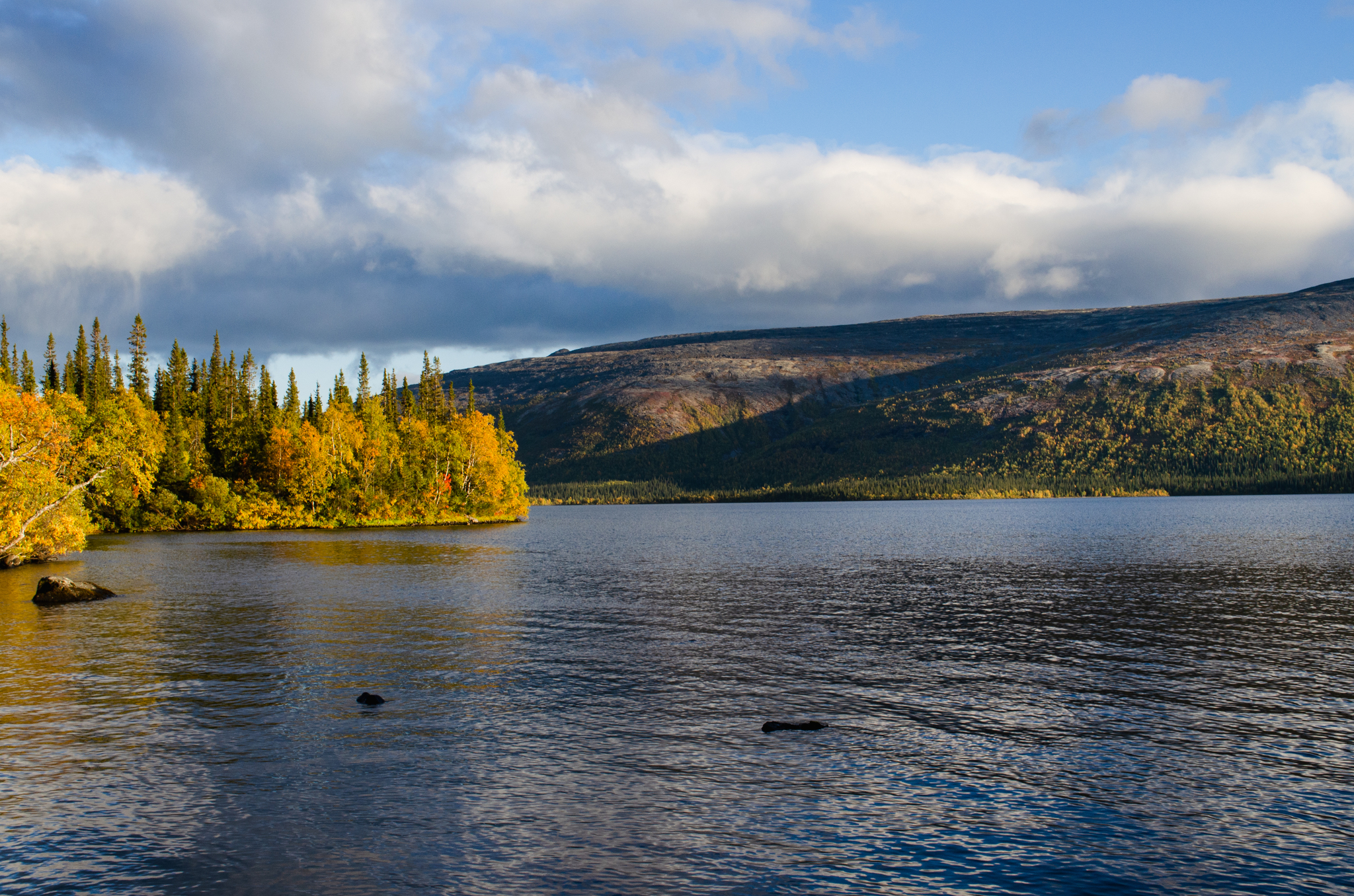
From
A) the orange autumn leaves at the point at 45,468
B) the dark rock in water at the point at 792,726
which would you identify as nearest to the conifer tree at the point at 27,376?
the orange autumn leaves at the point at 45,468

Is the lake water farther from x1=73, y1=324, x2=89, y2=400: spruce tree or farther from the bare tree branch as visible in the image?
x1=73, y1=324, x2=89, y2=400: spruce tree

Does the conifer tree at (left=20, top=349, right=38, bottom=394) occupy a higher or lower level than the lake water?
higher

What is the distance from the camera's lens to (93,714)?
33.1 meters

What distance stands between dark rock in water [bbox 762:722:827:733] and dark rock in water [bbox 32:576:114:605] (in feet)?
181

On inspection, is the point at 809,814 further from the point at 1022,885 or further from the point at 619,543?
the point at 619,543

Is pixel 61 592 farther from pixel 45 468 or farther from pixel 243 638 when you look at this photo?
pixel 45 468

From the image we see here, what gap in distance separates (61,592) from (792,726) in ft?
186

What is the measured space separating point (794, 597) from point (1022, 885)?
4758 cm

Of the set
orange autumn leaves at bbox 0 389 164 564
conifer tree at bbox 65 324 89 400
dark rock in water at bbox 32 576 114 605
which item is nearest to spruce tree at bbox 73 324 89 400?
conifer tree at bbox 65 324 89 400

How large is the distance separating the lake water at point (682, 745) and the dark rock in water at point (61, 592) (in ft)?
4.83

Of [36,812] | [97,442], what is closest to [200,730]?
[36,812]

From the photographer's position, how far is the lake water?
20.4 meters

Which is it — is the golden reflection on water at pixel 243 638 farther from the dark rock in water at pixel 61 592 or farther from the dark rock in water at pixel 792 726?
the dark rock in water at pixel 792 726

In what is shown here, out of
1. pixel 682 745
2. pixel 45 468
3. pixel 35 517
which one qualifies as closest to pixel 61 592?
pixel 35 517
